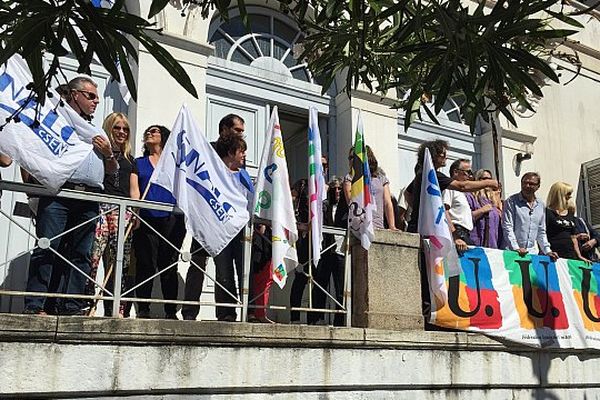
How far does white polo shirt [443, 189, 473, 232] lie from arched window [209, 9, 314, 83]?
3.05m

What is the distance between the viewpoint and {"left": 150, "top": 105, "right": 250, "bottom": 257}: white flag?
17.0 ft

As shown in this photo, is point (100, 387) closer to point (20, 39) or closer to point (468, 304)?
point (20, 39)

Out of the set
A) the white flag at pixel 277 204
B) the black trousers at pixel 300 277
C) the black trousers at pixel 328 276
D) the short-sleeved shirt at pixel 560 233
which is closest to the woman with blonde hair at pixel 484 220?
the short-sleeved shirt at pixel 560 233

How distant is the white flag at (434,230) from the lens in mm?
6277

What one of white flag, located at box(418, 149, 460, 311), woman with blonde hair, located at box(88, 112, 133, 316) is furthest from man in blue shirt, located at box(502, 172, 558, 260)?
woman with blonde hair, located at box(88, 112, 133, 316)

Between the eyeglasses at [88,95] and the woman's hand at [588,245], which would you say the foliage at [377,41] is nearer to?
the eyeglasses at [88,95]

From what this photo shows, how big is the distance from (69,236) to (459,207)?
12.7 ft

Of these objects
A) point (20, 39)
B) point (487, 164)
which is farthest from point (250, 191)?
point (487, 164)

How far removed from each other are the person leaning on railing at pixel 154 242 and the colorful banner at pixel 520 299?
2394mm

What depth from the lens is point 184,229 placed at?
5.55 metres

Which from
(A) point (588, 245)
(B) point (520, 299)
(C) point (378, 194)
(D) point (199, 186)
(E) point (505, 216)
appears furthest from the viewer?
(A) point (588, 245)

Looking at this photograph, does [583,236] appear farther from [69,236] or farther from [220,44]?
[69,236]

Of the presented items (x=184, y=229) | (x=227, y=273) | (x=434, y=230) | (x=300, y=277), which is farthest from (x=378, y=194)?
(x=184, y=229)

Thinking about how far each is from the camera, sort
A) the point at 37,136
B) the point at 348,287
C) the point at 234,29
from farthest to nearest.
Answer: the point at 234,29, the point at 348,287, the point at 37,136
